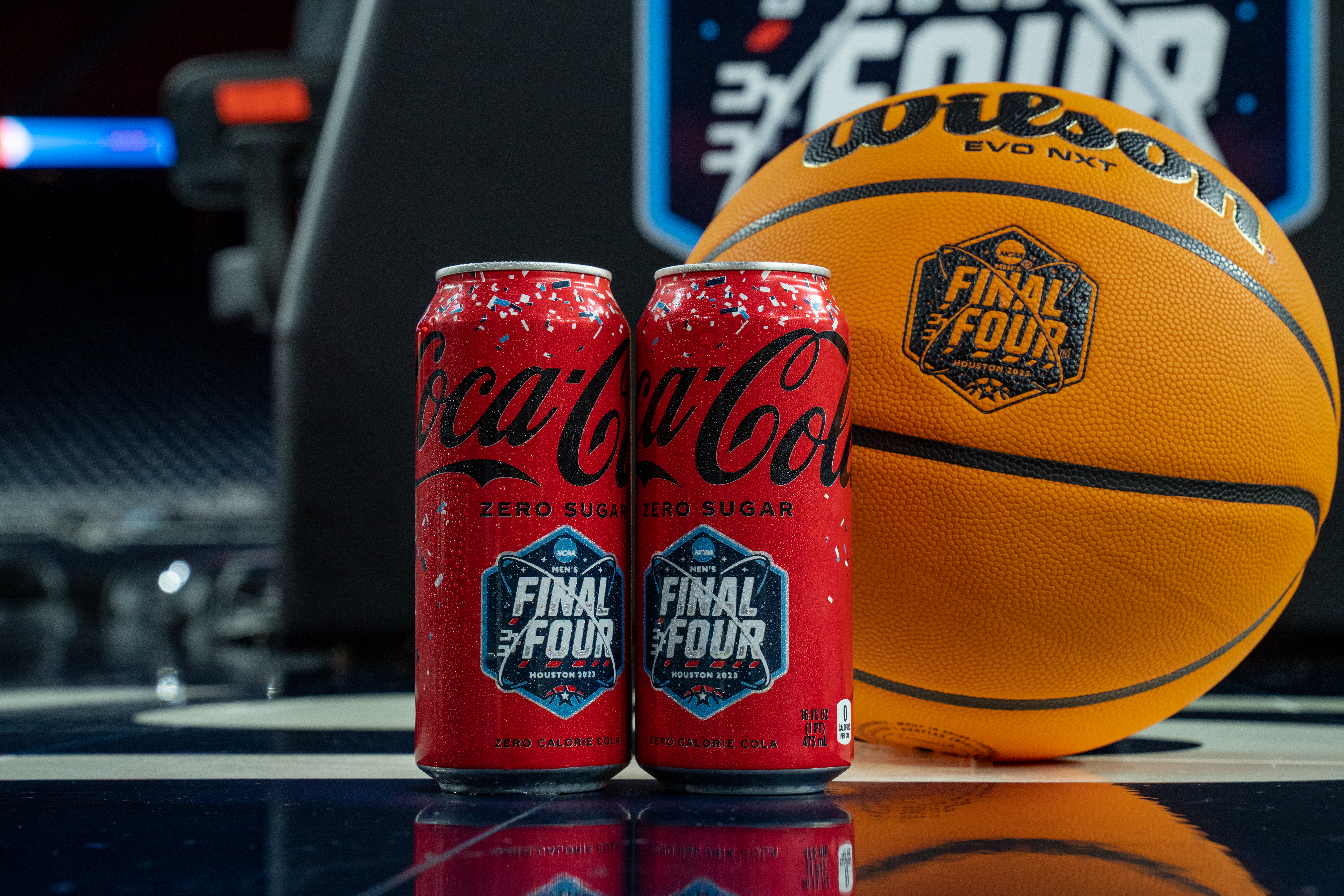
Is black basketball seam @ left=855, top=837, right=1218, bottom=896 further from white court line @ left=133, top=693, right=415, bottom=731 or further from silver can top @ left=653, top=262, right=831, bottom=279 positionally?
white court line @ left=133, top=693, right=415, bottom=731

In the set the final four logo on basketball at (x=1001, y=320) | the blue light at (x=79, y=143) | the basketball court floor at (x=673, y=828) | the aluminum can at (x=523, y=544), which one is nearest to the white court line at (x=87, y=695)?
the basketball court floor at (x=673, y=828)

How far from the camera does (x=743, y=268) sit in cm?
105

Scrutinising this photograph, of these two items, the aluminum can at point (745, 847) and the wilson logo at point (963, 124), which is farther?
the wilson logo at point (963, 124)

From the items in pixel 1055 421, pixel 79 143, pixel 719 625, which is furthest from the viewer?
pixel 79 143

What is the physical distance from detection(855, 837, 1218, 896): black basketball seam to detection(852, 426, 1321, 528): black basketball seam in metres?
0.34

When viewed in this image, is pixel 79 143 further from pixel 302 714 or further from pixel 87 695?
pixel 302 714

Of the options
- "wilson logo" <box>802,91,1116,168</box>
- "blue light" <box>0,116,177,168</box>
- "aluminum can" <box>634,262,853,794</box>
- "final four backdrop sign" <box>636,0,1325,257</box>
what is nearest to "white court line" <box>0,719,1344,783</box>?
"aluminum can" <box>634,262,853,794</box>

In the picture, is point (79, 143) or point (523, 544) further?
point (79, 143)

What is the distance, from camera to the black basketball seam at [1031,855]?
0.78 meters

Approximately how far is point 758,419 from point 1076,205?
382 millimetres

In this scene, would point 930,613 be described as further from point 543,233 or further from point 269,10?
point 269,10

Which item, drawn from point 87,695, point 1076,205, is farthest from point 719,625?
point 87,695

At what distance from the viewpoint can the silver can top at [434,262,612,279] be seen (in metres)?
1.03

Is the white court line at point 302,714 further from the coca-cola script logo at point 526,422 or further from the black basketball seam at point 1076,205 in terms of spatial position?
the black basketball seam at point 1076,205
